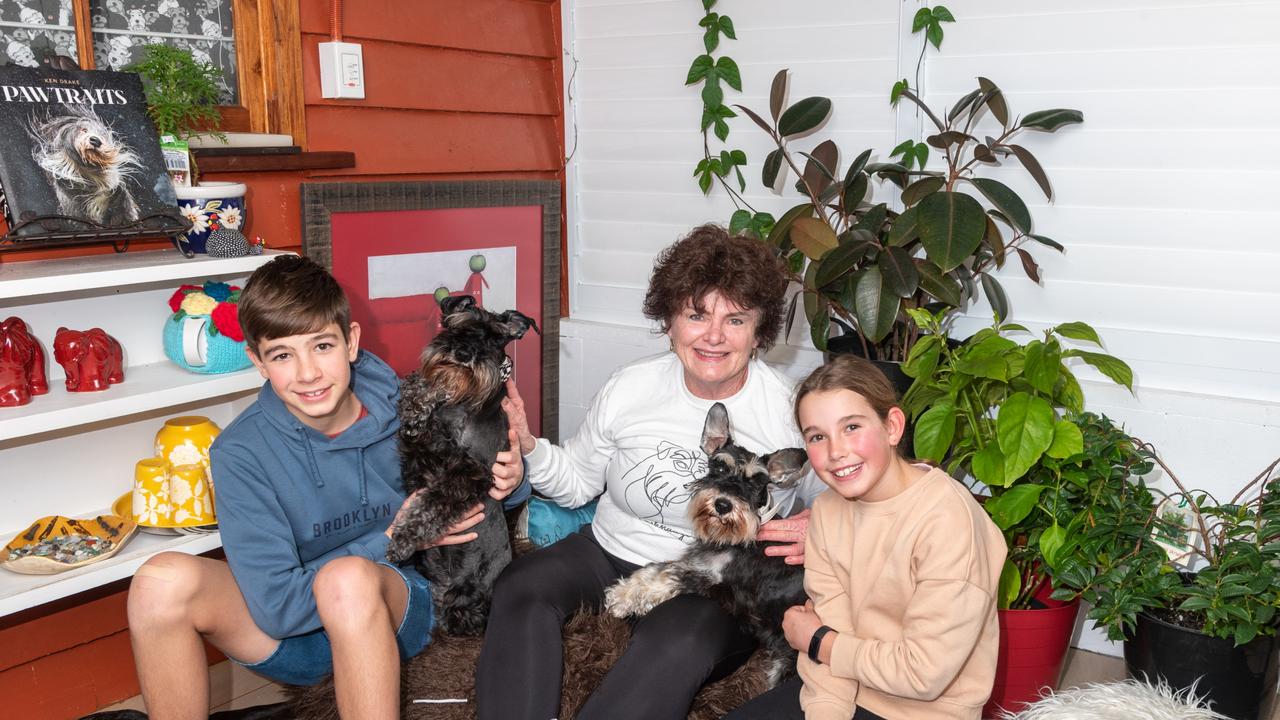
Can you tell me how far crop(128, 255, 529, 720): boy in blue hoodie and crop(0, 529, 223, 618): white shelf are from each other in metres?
0.20

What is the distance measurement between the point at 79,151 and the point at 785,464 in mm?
1721

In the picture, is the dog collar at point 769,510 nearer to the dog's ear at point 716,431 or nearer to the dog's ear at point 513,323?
the dog's ear at point 716,431

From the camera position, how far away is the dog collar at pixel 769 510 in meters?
2.29

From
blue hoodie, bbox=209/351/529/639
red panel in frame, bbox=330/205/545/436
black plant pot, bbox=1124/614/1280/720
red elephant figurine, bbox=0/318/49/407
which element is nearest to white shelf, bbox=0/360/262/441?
red elephant figurine, bbox=0/318/49/407

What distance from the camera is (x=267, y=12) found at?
9.20ft

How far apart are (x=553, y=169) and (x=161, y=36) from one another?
1533mm

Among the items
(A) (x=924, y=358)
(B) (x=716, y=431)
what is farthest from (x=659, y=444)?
(A) (x=924, y=358)

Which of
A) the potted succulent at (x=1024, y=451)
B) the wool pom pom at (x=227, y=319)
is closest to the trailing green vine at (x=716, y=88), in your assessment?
the potted succulent at (x=1024, y=451)

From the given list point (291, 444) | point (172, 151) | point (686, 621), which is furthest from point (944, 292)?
point (172, 151)

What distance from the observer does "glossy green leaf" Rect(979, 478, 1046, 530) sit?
238 centimetres

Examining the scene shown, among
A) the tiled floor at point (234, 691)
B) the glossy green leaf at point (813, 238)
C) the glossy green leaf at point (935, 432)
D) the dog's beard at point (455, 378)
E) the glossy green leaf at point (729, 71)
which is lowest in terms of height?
the tiled floor at point (234, 691)

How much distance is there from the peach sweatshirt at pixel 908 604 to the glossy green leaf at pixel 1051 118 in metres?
1.22

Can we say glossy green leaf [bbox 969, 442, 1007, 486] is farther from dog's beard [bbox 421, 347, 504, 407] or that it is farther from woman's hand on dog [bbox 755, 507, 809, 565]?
dog's beard [bbox 421, 347, 504, 407]

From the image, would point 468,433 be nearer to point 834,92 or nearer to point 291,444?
point 291,444
